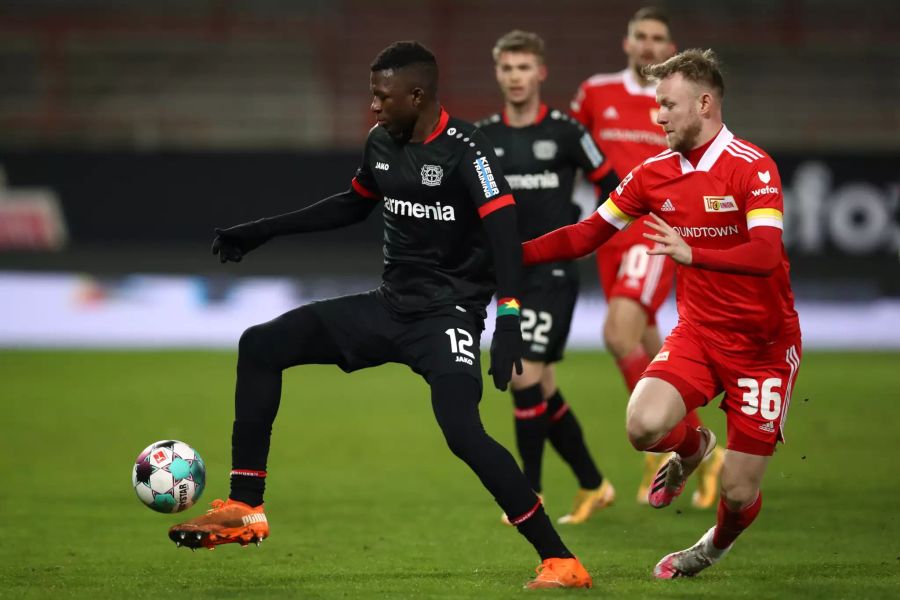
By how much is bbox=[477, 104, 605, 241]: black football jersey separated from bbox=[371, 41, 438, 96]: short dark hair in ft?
6.37

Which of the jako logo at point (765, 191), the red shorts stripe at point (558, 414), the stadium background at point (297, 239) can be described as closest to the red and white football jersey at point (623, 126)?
the red shorts stripe at point (558, 414)

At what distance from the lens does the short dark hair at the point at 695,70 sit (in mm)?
5727

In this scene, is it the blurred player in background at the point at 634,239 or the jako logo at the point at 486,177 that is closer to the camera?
the jako logo at the point at 486,177

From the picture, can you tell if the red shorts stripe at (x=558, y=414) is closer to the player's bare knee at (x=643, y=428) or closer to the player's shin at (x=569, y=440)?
the player's shin at (x=569, y=440)

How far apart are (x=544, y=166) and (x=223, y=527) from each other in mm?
3081

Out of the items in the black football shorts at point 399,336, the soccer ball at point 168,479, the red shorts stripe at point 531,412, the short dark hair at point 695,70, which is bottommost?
the red shorts stripe at point 531,412

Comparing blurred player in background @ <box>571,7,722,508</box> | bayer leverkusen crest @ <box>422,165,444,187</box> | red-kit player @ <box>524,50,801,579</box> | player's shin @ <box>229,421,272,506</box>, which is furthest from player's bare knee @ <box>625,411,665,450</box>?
blurred player in background @ <box>571,7,722,508</box>

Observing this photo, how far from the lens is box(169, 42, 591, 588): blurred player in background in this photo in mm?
5633

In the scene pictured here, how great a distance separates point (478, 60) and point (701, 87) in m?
15.4

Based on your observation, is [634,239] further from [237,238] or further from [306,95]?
[306,95]

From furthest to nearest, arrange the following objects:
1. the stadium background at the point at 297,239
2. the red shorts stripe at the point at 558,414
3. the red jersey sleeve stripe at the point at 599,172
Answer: the stadium background at the point at 297,239
the red shorts stripe at the point at 558,414
the red jersey sleeve stripe at the point at 599,172

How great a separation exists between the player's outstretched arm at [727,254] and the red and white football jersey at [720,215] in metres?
0.22

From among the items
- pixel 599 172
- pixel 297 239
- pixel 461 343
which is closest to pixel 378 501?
pixel 599 172

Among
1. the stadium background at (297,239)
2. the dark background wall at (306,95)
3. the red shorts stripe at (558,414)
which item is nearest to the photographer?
the red shorts stripe at (558,414)
